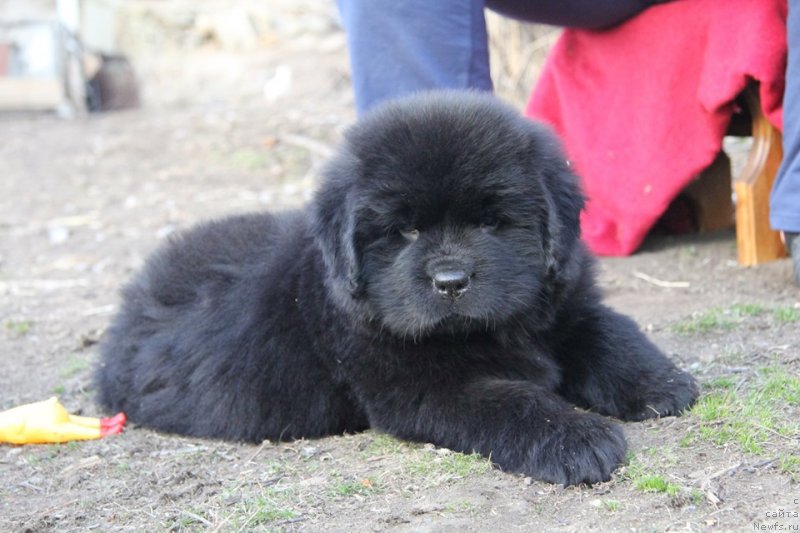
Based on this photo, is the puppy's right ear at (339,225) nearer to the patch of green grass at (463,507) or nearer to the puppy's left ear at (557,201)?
the puppy's left ear at (557,201)

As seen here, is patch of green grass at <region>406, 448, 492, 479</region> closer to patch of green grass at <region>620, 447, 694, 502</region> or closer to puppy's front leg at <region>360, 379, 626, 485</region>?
puppy's front leg at <region>360, 379, 626, 485</region>

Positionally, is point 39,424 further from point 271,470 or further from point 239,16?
point 239,16

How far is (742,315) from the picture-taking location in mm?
3883

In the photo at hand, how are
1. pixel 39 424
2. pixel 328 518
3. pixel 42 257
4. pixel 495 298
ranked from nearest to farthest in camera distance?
pixel 328 518, pixel 495 298, pixel 39 424, pixel 42 257

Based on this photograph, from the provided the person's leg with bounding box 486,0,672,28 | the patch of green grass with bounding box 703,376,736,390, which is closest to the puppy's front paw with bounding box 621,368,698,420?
the patch of green grass with bounding box 703,376,736,390

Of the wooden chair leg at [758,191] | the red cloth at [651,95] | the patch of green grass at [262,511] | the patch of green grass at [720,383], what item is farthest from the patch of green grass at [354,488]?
the wooden chair leg at [758,191]

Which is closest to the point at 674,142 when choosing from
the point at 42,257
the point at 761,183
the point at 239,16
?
the point at 761,183

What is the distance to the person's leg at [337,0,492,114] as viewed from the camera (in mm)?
3896

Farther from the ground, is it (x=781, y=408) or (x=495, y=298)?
(x=495, y=298)

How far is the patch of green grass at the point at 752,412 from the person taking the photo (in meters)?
2.71

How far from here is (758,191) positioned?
4496mm

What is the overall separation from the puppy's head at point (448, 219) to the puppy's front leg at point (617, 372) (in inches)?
8.9

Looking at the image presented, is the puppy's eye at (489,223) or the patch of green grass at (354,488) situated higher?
the puppy's eye at (489,223)

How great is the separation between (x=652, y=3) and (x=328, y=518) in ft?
10.7
